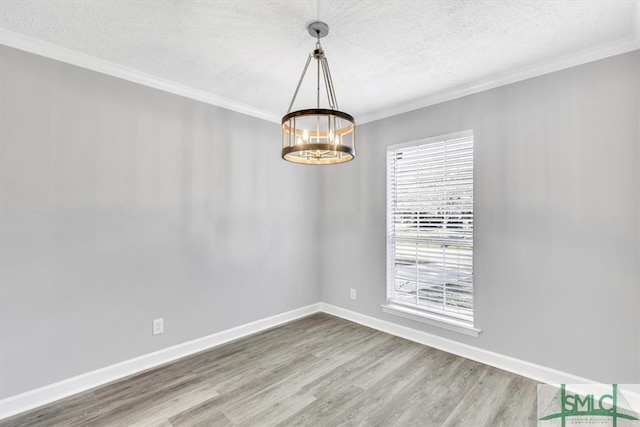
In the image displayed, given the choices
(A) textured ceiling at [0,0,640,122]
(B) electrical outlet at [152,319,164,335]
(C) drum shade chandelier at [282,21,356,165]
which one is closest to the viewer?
(C) drum shade chandelier at [282,21,356,165]

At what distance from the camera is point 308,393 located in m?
2.33

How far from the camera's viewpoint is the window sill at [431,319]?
291cm

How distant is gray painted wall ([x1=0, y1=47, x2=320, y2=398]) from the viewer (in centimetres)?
214

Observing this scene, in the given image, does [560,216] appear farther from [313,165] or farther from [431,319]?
[313,165]

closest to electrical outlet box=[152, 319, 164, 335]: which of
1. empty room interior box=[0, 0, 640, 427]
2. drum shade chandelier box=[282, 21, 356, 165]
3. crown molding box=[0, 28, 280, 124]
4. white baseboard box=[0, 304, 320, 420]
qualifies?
empty room interior box=[0, 0, 640, 427]

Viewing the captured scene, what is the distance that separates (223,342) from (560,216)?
335cm

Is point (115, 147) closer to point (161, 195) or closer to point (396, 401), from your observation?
point (161, 195)

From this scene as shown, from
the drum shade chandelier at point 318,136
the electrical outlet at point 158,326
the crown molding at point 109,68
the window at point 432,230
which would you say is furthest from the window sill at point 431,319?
the crown molding at point 109,68

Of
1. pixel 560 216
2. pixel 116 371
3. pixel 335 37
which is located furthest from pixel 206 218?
pixel 560 216

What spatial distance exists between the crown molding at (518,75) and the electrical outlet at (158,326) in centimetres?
319

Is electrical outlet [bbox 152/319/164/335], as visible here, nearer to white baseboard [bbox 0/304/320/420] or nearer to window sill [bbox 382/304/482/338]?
white baseboard [bbox 0/304/320/420]

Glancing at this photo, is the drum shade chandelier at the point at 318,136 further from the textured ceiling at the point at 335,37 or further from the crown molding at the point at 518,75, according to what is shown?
the crown molding at the point at 518,75

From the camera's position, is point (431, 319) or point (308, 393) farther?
→ point (431, 319)

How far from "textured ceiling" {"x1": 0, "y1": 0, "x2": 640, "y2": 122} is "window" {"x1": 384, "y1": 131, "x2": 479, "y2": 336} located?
0.72 m
